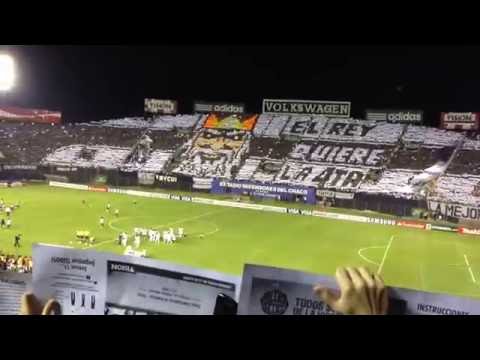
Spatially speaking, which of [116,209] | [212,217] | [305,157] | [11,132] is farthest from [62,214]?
[305,157]

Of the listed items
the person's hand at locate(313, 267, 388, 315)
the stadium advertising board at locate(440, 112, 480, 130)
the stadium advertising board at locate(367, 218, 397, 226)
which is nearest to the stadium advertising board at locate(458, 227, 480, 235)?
the stadium advertising board at locate(367, 218, 397, 226)

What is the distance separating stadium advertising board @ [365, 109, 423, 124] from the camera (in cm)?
602

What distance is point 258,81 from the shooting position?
19.6 feet

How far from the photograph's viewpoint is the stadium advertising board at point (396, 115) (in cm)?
602

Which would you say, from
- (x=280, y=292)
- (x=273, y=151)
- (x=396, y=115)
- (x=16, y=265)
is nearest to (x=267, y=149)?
(x=273, y=151)

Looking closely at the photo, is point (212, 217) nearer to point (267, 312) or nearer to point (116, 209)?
point (116, 209)

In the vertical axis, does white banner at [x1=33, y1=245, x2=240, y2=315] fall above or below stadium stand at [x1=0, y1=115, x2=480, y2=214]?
below

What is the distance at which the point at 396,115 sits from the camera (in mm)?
6090

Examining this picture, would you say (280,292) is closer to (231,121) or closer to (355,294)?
(355,294)

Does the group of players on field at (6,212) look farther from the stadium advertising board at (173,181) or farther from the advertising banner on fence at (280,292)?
the advertising banner on fence at (280,292)

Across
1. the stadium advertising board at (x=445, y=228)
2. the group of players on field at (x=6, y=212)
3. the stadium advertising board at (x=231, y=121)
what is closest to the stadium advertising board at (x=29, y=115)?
the stadium advertising board at (x=231, y=121)

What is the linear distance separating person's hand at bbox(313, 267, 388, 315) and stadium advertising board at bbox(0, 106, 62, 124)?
5541 mm

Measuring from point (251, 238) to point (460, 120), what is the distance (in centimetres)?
420

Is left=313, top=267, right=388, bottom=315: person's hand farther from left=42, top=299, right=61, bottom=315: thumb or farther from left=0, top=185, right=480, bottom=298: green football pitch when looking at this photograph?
left=0, top=185, right=480, bottom=298: green football pitch
